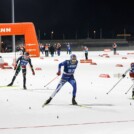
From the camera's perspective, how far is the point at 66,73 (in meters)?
15.1

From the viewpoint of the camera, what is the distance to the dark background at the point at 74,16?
3866 inches

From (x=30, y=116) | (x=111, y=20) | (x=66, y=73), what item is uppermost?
(x=111, y=20)

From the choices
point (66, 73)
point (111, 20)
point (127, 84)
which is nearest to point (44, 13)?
point (111, 20)

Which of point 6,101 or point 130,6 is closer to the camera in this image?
point 6,101

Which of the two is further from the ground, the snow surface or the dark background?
the dark background

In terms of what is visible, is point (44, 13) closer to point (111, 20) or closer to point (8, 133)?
point (111, 20)

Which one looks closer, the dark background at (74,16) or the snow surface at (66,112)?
the snow surface at (66,112)

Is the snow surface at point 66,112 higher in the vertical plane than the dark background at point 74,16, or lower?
lower

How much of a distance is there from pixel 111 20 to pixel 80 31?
832cm

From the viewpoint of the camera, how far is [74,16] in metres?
104

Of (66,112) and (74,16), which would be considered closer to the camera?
(66,112)

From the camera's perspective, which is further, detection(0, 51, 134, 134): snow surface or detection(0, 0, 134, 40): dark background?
detection(0, 0, 134, 40): dark background

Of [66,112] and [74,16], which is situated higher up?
[74,16]

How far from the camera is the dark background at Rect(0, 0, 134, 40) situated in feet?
322
